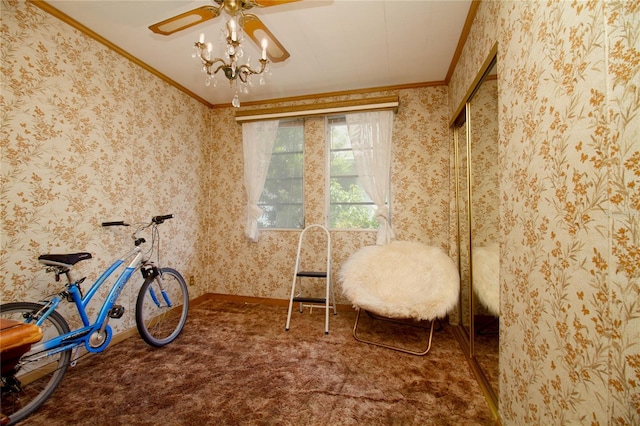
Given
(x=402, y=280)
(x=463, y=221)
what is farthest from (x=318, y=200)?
(x=463, y=221)

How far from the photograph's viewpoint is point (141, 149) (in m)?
2.47

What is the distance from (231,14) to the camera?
136 cm

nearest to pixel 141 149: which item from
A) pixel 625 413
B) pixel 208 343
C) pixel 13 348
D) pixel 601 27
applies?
pixel 208 343

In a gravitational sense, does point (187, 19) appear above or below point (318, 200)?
above

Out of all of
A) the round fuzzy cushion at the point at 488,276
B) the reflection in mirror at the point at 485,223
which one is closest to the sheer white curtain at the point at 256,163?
the reflection in mirror at the point at 485,223

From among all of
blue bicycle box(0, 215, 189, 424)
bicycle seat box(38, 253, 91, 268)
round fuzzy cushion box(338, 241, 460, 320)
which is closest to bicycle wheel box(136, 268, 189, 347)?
blue bicycle box(0, 215, 189, 424)

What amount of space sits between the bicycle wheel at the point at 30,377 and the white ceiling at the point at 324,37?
1923 mm

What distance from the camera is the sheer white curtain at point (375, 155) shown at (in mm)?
2797

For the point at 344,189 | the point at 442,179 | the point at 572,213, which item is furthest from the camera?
the point at 344,189

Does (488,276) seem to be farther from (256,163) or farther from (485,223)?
(256,163)

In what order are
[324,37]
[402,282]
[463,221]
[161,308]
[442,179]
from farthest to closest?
1. [442,179]
2. [161,308]
3. [402,282]
4. [463,221]
5. [324,37]

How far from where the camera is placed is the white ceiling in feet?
5.75

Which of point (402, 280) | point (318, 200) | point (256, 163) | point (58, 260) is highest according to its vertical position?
point (256, 163)

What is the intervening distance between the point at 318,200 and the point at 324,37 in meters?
1.56
